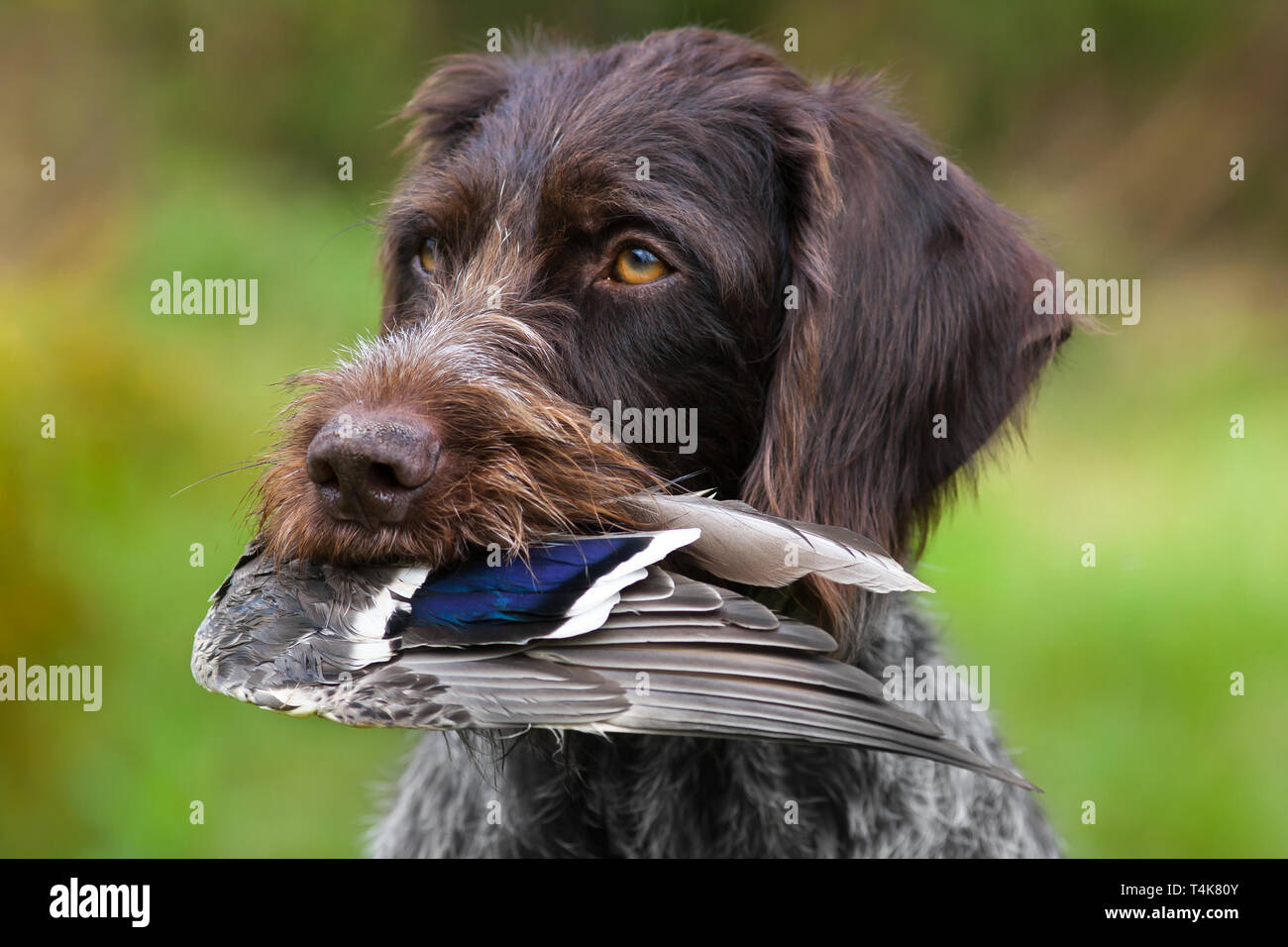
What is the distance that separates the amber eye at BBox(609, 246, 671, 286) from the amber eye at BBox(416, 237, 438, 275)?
0.49m

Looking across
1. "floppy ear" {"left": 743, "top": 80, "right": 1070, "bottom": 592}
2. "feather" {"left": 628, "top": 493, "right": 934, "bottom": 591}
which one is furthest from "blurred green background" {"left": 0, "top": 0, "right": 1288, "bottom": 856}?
"feather" {"left": 628, "top": 493, "right": 934, "bottom": 591}

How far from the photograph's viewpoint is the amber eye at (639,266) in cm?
253

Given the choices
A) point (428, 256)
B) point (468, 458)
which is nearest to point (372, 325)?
point (428, 256)

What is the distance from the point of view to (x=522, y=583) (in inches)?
80.1

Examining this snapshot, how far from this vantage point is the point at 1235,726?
4906 millimetres

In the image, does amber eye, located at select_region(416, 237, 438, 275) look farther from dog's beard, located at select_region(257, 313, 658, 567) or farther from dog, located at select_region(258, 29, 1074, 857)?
dog's beard, located at select_region(257, 313, 658, 567)

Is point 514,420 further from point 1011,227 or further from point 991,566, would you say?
point 991,566

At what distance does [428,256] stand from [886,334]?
106 cm

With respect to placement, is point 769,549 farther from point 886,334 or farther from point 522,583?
point 886,334

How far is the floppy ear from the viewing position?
2.48 metres

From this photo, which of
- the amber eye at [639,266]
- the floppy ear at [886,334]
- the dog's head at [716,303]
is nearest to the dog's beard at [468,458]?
the dog's head at [716,303]

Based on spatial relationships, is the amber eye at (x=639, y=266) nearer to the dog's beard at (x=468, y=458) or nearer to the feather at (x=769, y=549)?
the dog's beard at (x=468, y=458)
